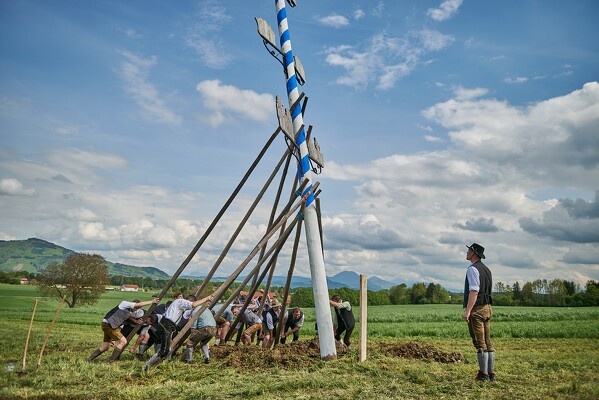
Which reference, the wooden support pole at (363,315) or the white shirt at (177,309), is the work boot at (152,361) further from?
the wooden support pole at (363,315)

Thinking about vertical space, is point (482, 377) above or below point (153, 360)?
above

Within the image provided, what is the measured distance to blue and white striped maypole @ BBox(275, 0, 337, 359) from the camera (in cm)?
1011

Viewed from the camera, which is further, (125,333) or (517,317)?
(517,317)

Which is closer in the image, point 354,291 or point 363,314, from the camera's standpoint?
point 363,314

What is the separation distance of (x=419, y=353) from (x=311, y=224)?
382 cm

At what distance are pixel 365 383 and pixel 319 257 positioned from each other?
3414mm

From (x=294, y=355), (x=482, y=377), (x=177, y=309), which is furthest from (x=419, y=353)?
(x=177, y=309)

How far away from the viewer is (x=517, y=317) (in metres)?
31.5

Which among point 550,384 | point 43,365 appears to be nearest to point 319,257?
point 550,384

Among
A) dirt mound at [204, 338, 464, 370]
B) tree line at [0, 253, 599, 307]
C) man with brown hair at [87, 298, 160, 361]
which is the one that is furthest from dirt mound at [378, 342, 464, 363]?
tree line at [0, 253, 599, 307]

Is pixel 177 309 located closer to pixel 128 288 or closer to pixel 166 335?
pixel 166 335

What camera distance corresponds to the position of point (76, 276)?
42.3 meters

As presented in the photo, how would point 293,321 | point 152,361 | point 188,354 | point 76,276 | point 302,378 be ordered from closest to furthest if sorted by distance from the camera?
point 302,378
point 152,361
point 188,354
point 293,321
point 76,276

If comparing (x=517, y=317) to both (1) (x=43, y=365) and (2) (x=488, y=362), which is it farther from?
(1) (x=43, y=365)
